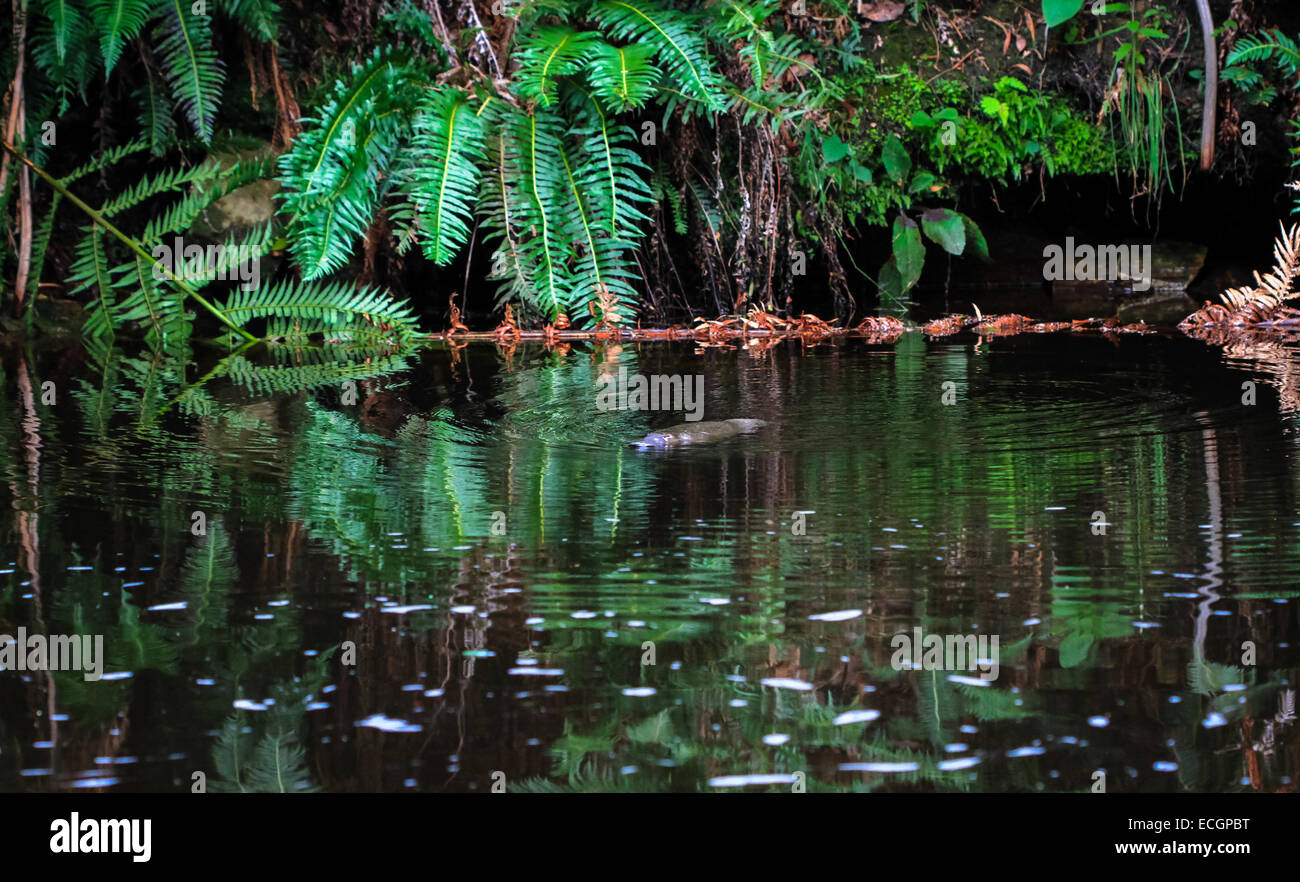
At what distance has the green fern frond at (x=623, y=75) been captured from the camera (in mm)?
6383

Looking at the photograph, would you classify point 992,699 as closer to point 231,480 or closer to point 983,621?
point 983,621

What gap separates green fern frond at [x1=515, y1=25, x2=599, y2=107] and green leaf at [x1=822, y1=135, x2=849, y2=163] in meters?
1.49

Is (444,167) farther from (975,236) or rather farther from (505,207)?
(975,236)

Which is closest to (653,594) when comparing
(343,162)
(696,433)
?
(696,433)

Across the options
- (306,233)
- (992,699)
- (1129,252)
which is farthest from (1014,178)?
(992,699)

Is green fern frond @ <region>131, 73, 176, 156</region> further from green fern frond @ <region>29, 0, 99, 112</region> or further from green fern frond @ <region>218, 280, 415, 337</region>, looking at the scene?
green fern frond @ <region>218, 280, 415, 337</region>

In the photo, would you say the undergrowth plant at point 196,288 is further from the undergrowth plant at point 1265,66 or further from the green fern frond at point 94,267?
the undergrowth plant at point 1265,66

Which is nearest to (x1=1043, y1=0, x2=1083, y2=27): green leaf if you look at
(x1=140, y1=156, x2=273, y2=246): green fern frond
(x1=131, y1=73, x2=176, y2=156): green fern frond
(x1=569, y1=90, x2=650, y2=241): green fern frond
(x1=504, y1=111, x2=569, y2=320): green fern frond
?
(x1=569, y1=90, x2=650, y2=241): green fern frond

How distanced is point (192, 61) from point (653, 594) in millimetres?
5562

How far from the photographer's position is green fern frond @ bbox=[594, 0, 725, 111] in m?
6.48

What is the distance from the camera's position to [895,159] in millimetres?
7676

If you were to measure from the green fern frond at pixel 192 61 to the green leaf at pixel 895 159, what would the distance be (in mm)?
3823

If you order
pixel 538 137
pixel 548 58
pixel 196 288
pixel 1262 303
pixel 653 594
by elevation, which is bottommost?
pixel 653 594

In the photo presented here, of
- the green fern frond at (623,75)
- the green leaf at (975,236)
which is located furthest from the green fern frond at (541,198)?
the green leaf at (975,236)
